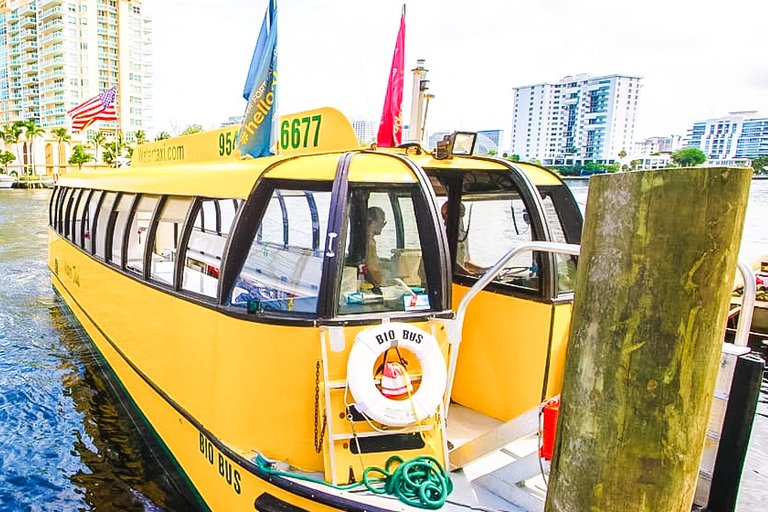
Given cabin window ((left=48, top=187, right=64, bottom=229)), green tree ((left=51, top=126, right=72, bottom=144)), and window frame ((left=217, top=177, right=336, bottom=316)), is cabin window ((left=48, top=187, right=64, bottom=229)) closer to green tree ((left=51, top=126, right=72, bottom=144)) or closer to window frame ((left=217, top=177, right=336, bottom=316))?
window frame ((left=217, top=177, right=336, bottom=316))

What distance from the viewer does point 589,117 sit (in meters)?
102

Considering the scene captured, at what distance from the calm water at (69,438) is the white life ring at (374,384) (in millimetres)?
3016

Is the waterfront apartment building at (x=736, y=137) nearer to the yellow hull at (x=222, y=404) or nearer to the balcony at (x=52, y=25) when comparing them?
the balcony at (x=52, y=25)

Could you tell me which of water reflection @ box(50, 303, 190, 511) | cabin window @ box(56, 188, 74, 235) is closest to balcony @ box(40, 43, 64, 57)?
cabin window @ box(56, 188, 74, 235)

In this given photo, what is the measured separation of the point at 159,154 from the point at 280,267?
669cm

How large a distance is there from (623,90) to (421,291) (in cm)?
11333

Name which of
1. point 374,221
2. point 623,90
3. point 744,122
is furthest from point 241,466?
point 744,122

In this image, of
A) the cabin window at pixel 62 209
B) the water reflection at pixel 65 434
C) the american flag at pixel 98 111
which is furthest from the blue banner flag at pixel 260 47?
the american flag at pixel 98 111

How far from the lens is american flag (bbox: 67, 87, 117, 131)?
40.6 feet

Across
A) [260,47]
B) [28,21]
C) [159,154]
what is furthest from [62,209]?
[28,21]

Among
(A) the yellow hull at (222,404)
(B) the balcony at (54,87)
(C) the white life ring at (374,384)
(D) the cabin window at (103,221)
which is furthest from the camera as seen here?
(B) the balcony at (54,87)

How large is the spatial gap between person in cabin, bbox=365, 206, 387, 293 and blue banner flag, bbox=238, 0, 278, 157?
207 cm

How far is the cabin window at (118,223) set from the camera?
664 centimetres

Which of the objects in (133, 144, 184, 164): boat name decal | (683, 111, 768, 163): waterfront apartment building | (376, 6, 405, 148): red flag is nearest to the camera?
(376, 6, 405, 148): red flag
